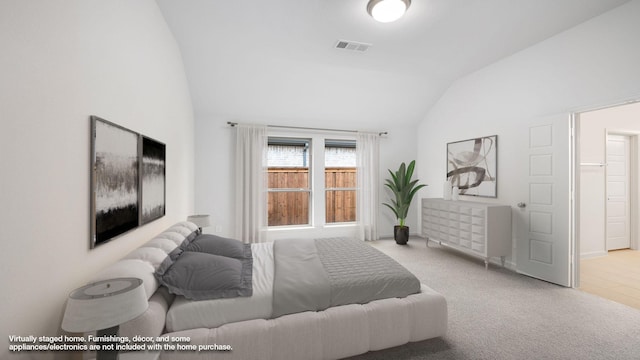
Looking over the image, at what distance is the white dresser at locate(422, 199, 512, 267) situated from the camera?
11.3ft

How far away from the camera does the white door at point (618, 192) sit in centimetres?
421

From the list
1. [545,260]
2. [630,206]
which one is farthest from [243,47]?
[630,206]

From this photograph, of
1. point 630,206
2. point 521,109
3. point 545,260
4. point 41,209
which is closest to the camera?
point 41,209

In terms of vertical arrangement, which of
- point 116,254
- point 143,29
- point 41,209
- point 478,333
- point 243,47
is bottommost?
point 478,333

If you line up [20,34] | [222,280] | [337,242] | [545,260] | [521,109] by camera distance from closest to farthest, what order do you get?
1. [20,34]
2. [222,280]
3. [337,242]
4. [545,260]
5. [521,109]

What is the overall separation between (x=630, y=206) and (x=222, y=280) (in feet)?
20.8

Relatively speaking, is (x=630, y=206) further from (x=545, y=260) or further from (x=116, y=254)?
(x=116, y=254)

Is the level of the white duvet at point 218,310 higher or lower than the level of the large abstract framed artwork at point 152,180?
lower

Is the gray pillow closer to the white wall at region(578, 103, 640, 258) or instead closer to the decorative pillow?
the decorative pillow

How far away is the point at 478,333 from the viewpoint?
2107 mm

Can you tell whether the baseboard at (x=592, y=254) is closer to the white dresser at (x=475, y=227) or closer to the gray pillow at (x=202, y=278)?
the white dresser at (x=475, y=227)

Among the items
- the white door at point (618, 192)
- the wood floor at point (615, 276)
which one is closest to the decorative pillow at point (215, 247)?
the wood floor at point (615, 276)

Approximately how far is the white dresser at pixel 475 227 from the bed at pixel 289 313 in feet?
6.41

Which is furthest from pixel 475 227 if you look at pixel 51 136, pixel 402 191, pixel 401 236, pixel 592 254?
pixel 51 136
